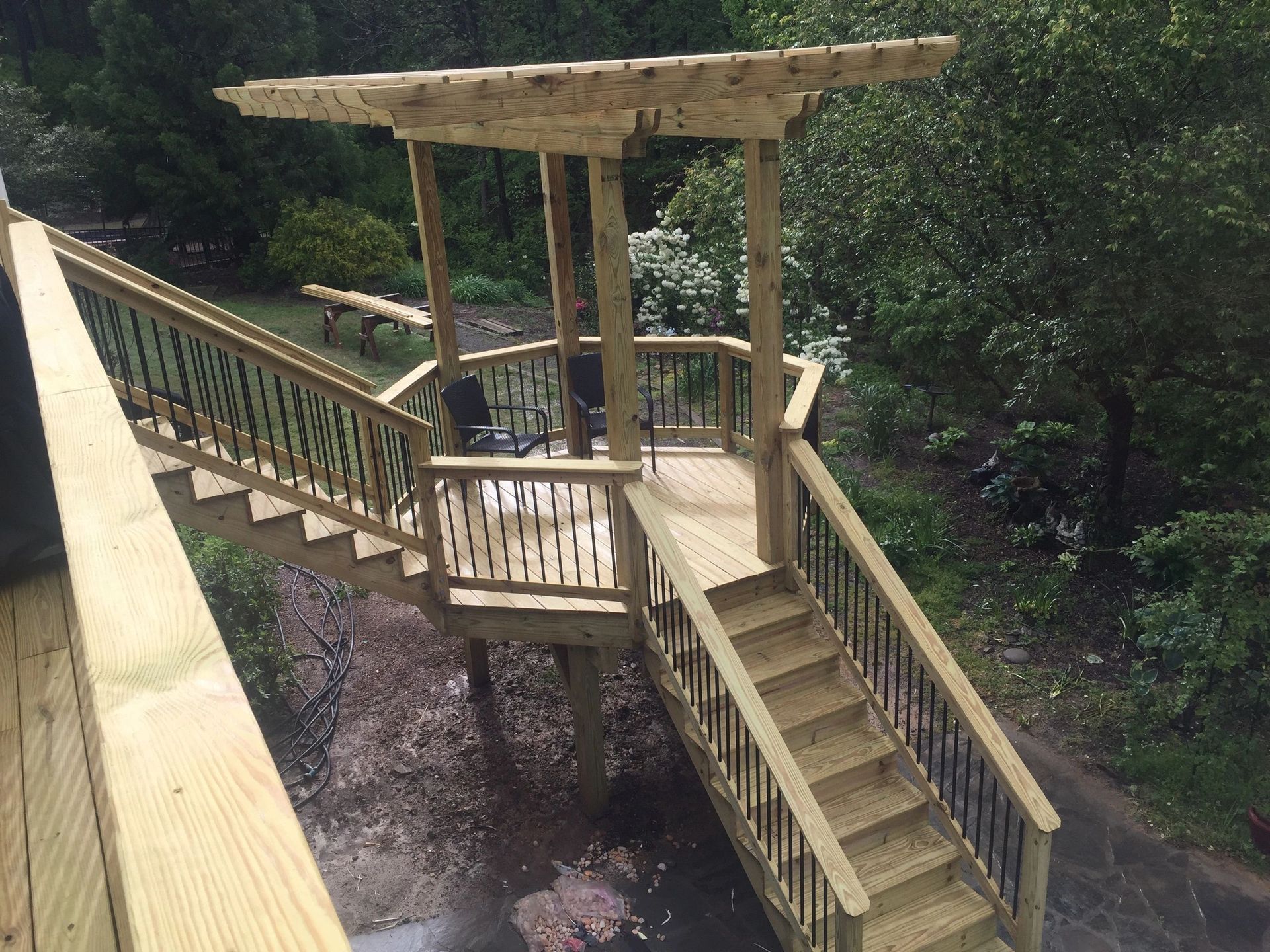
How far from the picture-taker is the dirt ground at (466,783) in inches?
234

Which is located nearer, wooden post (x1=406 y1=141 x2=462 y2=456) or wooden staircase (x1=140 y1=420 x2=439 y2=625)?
wooden staircase (x1=140 y1=420 x2=439 y2=625)

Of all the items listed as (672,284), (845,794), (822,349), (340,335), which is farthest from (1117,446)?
(340,335)

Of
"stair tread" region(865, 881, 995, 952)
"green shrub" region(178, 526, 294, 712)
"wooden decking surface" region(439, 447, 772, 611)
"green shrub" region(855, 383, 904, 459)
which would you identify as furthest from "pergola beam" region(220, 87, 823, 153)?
"green shrub" region(855, 383, 904, 459)

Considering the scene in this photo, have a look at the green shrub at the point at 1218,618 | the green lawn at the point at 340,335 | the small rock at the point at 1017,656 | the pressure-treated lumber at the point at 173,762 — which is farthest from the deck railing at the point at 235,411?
the green lawn at the point at 340,335

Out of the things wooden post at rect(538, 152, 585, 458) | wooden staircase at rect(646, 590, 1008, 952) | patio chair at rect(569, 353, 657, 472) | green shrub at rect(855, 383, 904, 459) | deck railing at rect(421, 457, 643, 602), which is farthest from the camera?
green shrub at rect(855, 383, 904, 459)

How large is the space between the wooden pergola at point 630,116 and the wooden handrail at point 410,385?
1479 millimetres

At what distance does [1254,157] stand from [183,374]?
651cm

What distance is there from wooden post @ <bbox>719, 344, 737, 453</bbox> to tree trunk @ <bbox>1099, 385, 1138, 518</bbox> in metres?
3.47

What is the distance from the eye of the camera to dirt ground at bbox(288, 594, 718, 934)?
19.5 feet

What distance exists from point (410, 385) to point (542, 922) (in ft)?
10.7

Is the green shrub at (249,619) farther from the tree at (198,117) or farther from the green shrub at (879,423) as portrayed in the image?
the tree at (198,117)

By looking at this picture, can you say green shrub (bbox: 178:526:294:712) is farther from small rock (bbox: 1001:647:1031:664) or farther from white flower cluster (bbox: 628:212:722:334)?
white flower cluster (bbox: 628:212:722:334)

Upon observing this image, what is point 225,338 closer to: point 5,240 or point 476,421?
point 5,240

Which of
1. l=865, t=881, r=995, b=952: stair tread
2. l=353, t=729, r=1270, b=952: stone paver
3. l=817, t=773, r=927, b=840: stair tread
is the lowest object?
l=353, t=729, r=1270, b=952: stone paver
